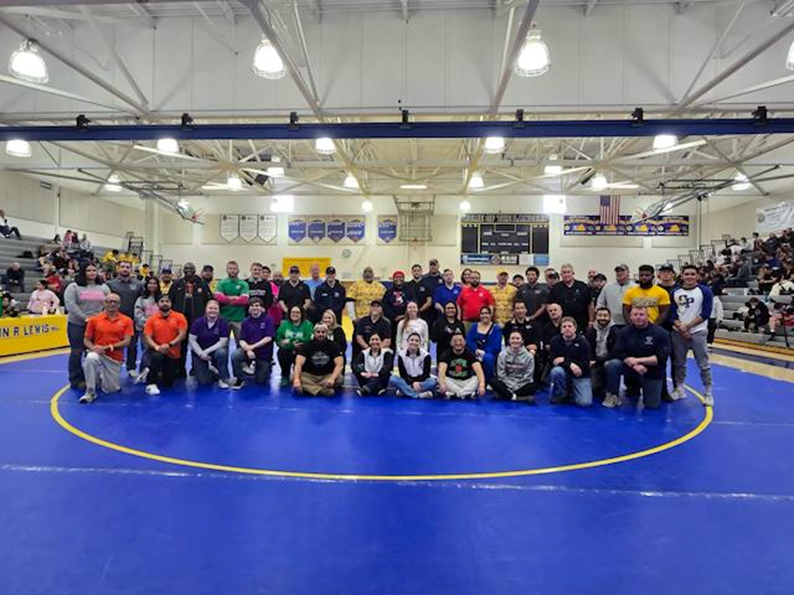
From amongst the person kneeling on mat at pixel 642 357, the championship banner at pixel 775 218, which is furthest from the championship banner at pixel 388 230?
the person kneeling on mat at pixel 642 357

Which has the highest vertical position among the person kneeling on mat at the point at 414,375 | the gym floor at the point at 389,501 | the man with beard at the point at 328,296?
the man with beard at the point at 328,296

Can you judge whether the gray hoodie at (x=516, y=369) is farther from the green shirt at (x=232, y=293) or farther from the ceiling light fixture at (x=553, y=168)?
the ceiling light fixture at (x=553, y=168)

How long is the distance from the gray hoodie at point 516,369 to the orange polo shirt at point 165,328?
189 inches

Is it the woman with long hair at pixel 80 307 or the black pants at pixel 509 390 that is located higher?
the woman with long hair at pixel 80 307

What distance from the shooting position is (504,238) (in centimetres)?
2136

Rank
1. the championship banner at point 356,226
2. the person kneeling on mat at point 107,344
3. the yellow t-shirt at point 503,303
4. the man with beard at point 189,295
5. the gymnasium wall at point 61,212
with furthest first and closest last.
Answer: the championship banner at point 356,226, the gymnasium wall at point 61,212, the yellow t-shirt at point 503,303, the man with beard at point 189,295, the person kneeling on mat at point 107,344

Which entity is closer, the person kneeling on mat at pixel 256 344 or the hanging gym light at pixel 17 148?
the person kneeling on mat at pixel 256 344

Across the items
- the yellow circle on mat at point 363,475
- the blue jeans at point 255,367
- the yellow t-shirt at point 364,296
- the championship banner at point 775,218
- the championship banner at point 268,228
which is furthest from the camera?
the championship banner at point 268,228

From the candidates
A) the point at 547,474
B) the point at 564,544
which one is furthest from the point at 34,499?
the point at 547,474

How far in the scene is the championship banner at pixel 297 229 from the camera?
72.4ft

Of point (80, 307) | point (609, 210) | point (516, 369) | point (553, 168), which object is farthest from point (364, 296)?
point (609, 210)

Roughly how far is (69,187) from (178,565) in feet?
79.3

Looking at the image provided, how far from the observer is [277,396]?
5984 millimetres

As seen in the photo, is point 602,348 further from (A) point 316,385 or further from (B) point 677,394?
(A) point 316,385
